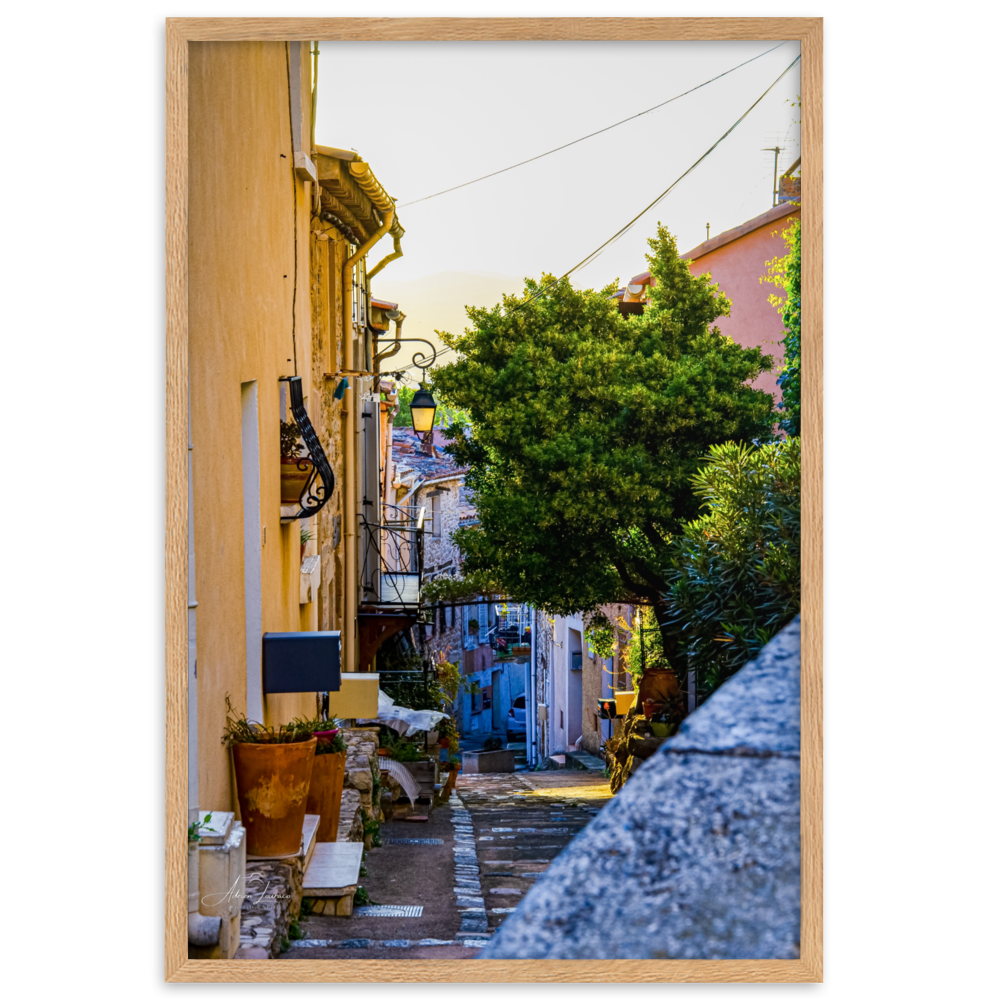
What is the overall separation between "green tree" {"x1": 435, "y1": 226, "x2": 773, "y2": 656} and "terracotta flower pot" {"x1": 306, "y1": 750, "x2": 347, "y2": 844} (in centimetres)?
415

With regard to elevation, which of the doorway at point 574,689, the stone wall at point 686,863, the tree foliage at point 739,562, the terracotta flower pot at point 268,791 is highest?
the tree foliage at point 739,562

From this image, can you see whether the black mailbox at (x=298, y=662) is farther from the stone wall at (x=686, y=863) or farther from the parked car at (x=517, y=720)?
the parked car at (x=517, y=720)

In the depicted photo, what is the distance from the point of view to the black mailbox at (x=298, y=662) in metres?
4.95

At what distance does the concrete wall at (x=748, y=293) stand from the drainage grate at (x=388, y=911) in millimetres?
4001

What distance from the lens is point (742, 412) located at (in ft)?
28.9

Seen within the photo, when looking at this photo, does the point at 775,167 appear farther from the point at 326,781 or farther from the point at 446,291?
the point at 326,781

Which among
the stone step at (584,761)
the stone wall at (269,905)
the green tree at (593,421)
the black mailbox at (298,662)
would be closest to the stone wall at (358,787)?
the black mailbox at (298,662)

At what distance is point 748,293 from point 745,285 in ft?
0.71

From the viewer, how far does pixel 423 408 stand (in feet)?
34.9

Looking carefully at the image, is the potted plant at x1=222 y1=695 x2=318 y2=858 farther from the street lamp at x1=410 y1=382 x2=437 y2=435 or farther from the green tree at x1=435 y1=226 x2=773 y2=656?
the street lamp at x1=410 y1=382 x2=437 y2=435

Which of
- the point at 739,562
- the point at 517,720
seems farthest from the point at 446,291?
the point at 517,720
